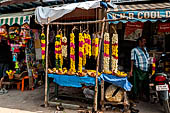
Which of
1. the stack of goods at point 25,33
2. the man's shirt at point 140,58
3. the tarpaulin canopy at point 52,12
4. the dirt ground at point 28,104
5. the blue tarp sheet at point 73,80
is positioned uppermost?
the tarpaulin canopy at point 52,12

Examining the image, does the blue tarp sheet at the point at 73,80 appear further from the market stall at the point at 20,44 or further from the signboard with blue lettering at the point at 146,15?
the market stall at the point at 20,44

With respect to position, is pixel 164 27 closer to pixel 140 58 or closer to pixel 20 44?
pixel 140 58

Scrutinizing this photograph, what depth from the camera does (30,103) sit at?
16.8 feet

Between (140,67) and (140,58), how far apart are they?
285 mm

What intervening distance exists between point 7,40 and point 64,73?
4045mm

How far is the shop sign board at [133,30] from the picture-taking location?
601 cm

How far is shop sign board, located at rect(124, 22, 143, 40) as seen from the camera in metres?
6.01

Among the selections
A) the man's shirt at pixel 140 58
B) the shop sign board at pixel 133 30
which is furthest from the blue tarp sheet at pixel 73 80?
the shop sign board at pixel 133 30

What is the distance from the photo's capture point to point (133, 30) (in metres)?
6.17

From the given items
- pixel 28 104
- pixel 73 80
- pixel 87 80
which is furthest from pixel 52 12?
pixel 28 104

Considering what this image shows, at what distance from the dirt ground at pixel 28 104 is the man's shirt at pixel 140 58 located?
116 centimetres

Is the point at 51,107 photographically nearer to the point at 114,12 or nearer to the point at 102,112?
the point at 102,112

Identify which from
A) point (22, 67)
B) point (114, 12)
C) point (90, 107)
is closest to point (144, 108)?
point (90, 107)

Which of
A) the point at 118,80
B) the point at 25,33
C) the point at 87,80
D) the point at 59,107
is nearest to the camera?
the point at 118,80
